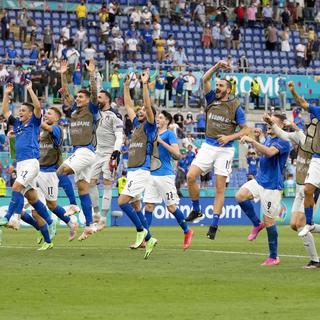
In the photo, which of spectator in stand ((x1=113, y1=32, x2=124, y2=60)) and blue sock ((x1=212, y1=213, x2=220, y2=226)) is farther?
spectator in stand ((x1=113, y1=32, x2=124, y2=60))

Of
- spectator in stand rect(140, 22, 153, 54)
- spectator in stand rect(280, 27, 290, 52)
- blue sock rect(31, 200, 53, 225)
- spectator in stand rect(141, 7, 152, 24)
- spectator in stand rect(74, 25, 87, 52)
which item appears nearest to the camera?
blue sock rect(31, 200, 53, 225)

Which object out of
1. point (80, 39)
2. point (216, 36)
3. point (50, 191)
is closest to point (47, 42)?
point (80, 39)

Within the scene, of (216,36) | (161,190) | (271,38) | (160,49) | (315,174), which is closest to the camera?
(315,174)

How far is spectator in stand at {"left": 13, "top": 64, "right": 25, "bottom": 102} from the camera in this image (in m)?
43.5

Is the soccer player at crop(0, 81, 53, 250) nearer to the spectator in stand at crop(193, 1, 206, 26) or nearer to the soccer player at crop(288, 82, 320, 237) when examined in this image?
the soccer player at crop(288, 82, 320, 237)

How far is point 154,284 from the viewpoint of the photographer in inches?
605

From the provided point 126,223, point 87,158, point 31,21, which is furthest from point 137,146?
point 31,21

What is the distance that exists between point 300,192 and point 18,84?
2395cm

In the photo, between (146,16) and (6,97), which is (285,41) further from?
(6,97)

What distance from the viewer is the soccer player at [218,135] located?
70.8 feet

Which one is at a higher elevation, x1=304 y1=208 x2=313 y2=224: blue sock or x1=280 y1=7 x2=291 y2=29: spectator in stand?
x1=304 y1=208 x2=313 y2=224: blue sock

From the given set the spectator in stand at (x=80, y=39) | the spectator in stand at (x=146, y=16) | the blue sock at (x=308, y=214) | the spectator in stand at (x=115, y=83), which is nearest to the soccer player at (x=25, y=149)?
the blue sock at (x=308, y=214)

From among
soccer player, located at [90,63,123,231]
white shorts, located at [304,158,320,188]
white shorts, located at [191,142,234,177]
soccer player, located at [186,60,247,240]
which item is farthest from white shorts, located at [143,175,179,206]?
white shorts, located at [304,158,320,188]

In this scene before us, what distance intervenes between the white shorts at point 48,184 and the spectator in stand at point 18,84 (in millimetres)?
20058
